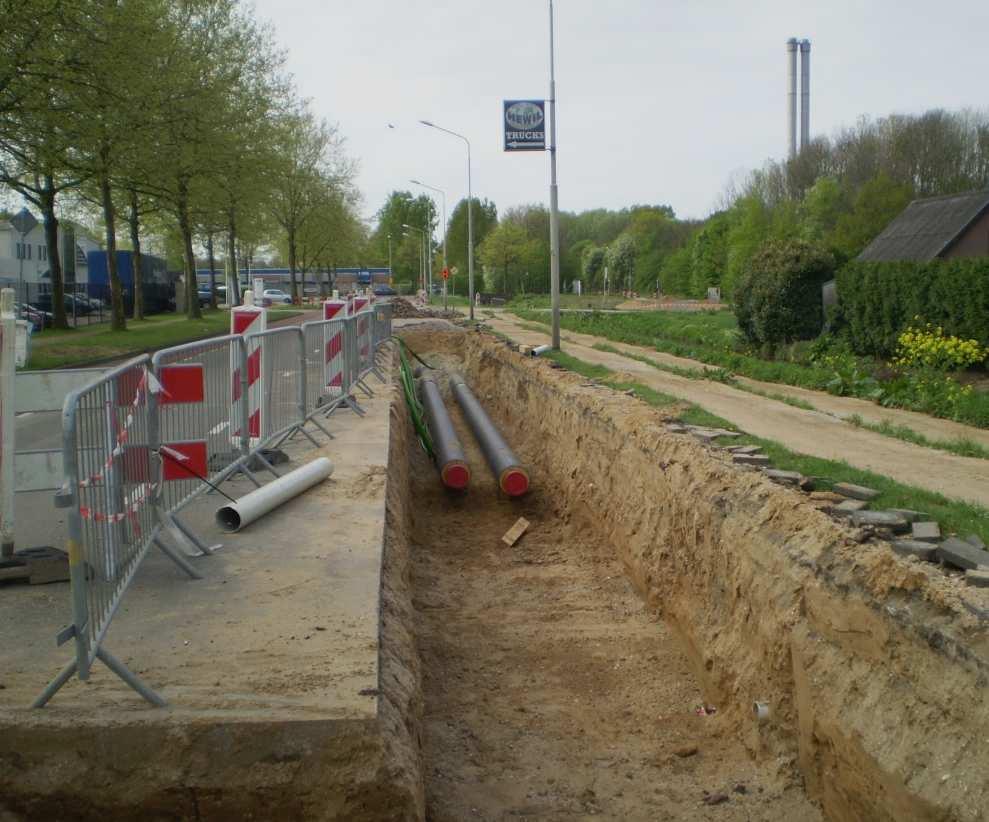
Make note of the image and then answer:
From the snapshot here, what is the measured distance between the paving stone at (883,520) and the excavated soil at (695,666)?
10.6 inches

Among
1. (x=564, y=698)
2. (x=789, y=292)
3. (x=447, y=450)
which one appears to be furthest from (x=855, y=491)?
(x=789, y=292)

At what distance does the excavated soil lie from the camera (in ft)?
15.3

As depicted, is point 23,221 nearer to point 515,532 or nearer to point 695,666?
point 515,532

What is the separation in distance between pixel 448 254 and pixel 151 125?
212ft

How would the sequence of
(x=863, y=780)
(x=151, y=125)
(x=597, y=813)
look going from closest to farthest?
(x=863, y=780)
(x=597, y=813)
(x=151, y=125)

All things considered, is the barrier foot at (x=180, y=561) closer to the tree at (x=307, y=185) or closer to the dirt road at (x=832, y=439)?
the dirt road at (x=832, y=439)

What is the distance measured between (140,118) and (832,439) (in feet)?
61.1

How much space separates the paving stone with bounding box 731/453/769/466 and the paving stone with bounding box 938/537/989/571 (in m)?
2.76

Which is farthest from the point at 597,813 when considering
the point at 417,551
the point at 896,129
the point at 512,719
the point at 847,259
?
the point at 896,129

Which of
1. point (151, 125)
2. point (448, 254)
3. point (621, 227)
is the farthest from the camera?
point (621, 227)

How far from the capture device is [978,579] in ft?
16.6

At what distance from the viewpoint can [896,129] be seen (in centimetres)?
6206

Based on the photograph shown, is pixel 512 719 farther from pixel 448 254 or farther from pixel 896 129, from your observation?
pixel 448 254

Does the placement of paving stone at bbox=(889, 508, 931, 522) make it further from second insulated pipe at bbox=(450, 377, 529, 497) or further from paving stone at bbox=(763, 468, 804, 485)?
second insulated pipe at bbox=(450, 377, 529, 497)
